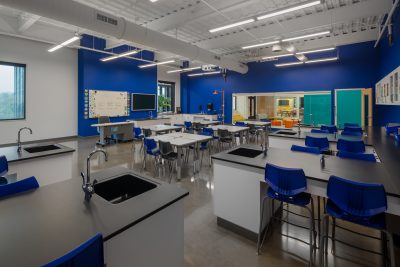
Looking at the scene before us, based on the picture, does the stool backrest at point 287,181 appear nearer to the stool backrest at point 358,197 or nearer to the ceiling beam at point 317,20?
the stool backrest at point 358,197

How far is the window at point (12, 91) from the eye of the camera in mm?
7027

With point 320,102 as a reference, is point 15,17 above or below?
above

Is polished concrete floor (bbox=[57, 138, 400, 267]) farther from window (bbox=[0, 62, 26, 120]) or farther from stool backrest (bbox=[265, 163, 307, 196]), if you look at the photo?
window (bbox=[0, 62, 26, 120])

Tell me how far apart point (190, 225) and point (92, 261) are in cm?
195

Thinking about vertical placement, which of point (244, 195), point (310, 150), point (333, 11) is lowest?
point (244, 195)

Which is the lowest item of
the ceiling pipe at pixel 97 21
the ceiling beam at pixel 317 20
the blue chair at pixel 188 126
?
the blue chair at pixel 188 126

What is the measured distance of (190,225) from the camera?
9.01 ft

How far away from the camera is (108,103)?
941 centimetres

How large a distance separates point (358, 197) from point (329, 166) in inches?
26.7

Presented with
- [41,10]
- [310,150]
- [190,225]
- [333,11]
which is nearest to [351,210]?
[310,150]

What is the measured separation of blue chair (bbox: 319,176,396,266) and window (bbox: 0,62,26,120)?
9.35m

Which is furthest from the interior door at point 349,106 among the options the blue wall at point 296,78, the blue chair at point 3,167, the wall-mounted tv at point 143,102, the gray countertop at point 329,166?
the blue chair at point 3,167

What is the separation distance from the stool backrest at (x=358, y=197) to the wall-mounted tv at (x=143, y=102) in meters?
9.89

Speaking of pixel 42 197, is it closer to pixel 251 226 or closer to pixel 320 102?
pixel 251 226
